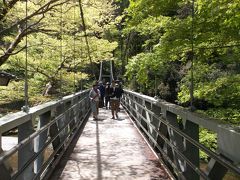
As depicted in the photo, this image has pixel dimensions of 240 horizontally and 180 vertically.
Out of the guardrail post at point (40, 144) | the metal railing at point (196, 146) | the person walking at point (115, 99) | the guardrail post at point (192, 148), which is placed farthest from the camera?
the person walking at point (115, 99)

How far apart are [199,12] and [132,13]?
175 centimetres

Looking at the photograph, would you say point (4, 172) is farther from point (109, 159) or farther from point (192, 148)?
point (109, 159)

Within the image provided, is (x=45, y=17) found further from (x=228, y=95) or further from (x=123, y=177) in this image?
(x=123, y=177)

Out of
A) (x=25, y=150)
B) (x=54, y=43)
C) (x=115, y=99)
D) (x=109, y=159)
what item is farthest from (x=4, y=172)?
(x=54, y=43)

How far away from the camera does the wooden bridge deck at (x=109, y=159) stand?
17.5 feet

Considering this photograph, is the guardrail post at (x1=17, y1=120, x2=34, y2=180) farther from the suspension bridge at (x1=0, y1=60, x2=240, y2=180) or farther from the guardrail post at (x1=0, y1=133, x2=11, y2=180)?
the guardrail post at (x1=0, y1=133, x2=11, y2=180)

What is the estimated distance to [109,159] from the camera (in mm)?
6387

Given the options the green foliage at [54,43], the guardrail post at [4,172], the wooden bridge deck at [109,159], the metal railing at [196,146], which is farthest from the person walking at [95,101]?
the guardrail post at [4,172]

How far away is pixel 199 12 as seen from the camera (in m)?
7.10

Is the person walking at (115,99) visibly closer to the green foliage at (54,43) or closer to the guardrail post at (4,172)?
A: the green foliage at (54,43)

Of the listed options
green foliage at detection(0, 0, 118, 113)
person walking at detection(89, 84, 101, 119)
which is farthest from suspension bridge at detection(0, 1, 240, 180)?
green foliage at detection(0, 0, 118, 113)

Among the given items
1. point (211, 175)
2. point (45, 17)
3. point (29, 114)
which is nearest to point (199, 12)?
point (29, 114)

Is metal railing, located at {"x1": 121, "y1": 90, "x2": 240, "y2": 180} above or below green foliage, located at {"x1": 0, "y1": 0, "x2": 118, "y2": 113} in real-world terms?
below

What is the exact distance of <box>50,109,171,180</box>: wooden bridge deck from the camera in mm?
5332
